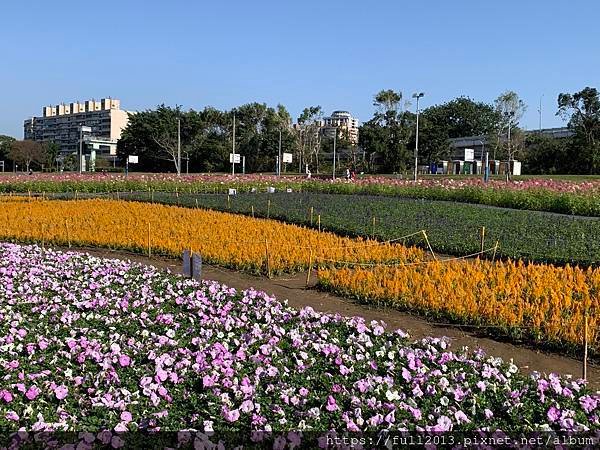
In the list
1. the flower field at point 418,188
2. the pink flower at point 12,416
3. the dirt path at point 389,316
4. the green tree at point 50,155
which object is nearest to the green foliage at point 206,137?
the green tree at point 50,155

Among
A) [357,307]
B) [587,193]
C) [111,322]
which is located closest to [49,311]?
[111,322]

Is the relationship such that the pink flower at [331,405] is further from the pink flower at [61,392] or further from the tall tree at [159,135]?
the tall tree at [159,135]

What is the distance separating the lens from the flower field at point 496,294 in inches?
233

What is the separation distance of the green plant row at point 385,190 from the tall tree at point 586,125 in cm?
2402

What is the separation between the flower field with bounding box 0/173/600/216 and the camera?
21.2m

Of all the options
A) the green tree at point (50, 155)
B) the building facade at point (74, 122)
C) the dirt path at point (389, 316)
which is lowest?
the dirt path at point (389, 316)

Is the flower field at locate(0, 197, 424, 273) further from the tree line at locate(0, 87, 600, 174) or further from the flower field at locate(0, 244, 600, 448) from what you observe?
the tree line at locate(0, 87, 600, 174)

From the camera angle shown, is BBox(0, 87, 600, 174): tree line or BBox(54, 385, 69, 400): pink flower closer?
BBox(54, 385, 69, 400): pink flower

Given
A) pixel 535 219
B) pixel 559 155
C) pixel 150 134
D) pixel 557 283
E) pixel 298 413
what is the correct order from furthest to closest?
pixel 150 134
pixel 559 155
pixel 535 219
pixel 557 283
pixel 298 413

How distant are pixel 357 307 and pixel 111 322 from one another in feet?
10.1

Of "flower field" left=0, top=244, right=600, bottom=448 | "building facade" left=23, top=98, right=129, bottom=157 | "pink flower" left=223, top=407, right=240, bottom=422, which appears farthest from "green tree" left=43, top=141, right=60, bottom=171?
"pink flower" left=223, top=407, right=240, bottom=422

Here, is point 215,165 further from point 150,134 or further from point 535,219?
point 535,219

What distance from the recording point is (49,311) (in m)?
6.16

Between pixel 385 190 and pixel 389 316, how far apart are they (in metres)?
21.5
